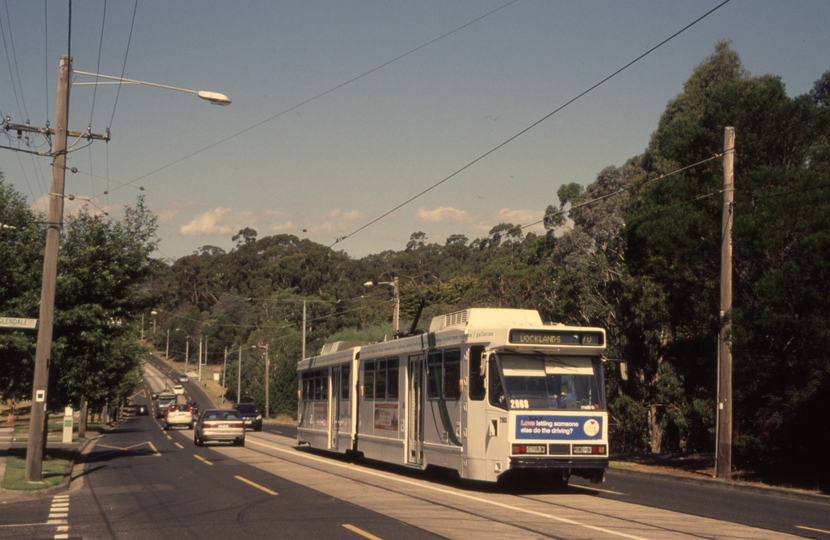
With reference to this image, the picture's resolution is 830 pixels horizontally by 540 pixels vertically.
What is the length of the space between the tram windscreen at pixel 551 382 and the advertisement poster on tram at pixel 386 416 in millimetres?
5266

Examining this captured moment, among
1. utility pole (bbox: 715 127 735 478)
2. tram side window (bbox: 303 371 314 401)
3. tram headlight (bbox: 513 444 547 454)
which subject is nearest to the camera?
tram headlight (bbox: 513 444 547 454)

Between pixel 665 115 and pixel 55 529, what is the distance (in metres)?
44.2

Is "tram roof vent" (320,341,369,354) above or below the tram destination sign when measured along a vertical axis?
above

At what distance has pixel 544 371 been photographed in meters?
16.9

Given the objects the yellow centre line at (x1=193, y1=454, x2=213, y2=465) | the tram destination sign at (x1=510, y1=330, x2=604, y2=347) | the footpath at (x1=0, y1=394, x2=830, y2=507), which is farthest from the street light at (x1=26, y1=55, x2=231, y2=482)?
the tram destination sign at (x1=510, y1=330, x2=604, y2=347)

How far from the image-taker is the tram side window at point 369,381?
23316mm

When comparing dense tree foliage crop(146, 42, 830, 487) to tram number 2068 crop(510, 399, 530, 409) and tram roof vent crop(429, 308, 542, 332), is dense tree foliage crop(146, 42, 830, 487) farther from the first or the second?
tram number 2068 crop(510, 399, 530, 409)

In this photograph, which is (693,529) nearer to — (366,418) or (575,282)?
(366,418)

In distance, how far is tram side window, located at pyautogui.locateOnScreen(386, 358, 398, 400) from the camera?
70.7 ft

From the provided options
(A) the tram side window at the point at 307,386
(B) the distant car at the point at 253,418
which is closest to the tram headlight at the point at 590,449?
(A) the tram side window at the point at 307,386

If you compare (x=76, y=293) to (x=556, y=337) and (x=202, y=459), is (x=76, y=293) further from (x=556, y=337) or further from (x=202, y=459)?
(x=556, y=337)

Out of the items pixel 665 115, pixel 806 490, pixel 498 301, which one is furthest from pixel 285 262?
pixel 806 490

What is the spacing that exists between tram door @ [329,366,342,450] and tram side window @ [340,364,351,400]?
20 cm

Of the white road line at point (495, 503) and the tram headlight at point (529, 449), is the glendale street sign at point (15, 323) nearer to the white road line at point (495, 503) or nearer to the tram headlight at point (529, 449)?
the white road line at point (495, 503)
